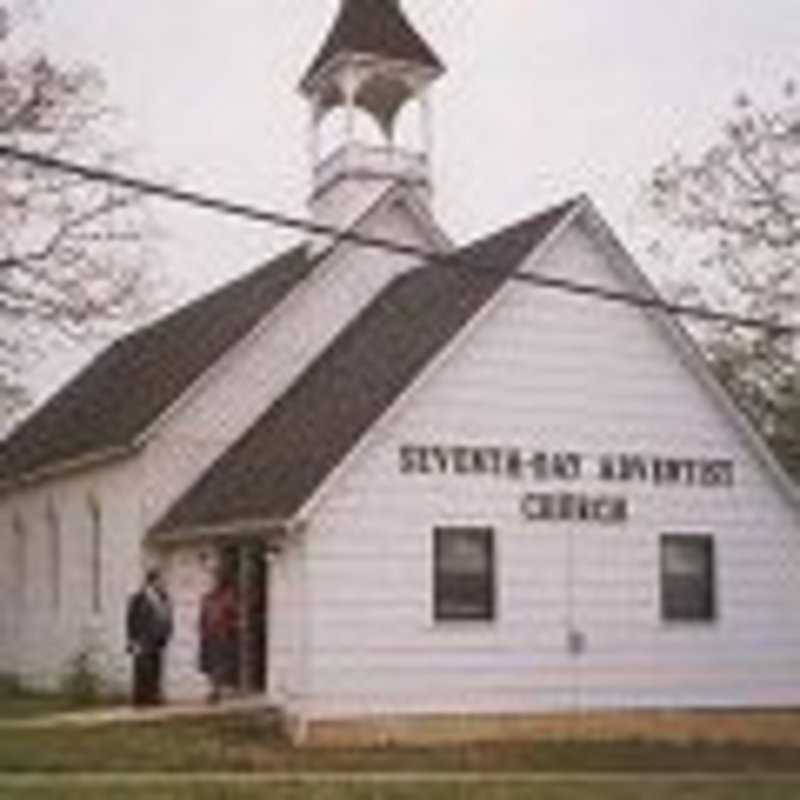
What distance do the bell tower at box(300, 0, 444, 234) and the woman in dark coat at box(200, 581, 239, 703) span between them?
841 centimetres

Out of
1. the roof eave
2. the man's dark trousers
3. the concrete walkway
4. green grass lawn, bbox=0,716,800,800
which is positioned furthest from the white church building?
the roof eave

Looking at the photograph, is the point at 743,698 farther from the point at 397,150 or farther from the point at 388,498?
the point at 397,150

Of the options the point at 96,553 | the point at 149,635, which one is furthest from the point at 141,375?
the point at 149,635

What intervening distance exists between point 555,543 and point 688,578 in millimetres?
2439

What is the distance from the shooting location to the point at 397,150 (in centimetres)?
4059

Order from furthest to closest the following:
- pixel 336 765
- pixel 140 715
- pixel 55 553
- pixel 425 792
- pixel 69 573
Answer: pixel 55 553 < pixel 69 573 < pixel 140 715 < pixel 336 765 < pixel 425 792

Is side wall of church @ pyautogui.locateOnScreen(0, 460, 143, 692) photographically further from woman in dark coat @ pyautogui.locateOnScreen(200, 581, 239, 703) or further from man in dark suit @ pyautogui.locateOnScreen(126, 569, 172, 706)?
woman in dark coat @ pyautogui.locateOnScreen(200, 581, 239, 703)

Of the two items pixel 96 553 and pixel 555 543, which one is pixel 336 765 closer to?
pixel 555 543

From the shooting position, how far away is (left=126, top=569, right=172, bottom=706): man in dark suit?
115 feet

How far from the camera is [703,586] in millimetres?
34219

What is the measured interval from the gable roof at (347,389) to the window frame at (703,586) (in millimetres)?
4861

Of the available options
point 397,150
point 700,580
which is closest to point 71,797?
point 700,580

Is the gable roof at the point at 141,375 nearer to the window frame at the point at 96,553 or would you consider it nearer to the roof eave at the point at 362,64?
the window frame at the point at 96,553

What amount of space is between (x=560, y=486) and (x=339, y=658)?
450cm
